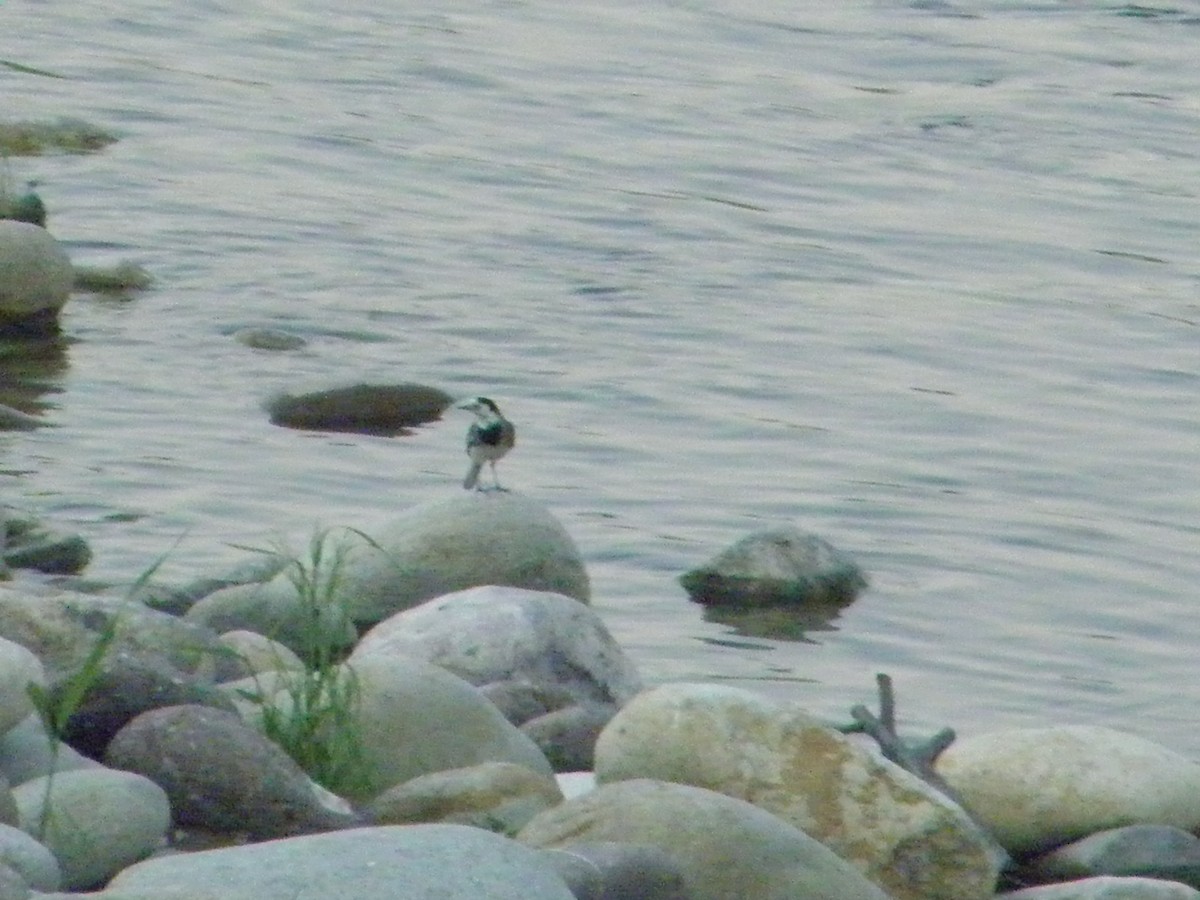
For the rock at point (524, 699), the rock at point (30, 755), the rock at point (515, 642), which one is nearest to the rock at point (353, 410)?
the rock at point (515, 642)

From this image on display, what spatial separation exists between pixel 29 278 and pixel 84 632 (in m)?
6.81

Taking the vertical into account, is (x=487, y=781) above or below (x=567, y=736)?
above

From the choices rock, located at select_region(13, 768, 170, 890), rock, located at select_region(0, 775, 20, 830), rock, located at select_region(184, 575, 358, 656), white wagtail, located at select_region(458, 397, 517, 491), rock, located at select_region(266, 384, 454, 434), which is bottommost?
rock, located at select_region(266, 384, 454, 434)

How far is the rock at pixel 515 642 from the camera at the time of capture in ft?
26.2

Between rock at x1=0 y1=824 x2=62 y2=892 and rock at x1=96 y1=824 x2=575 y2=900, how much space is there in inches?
4.9

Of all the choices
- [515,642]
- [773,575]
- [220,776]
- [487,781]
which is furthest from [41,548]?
[220,776]

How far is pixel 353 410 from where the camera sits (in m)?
12.1

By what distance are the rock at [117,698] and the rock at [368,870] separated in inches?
45.1

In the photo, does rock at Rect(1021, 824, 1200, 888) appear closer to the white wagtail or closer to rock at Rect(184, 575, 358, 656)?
rock at Rect(184, 575, 358, 656)

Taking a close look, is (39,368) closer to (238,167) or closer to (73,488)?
(73,488)

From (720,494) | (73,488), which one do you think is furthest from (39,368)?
(720,494)

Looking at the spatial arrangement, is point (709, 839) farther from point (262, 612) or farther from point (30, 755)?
point (262, 612)

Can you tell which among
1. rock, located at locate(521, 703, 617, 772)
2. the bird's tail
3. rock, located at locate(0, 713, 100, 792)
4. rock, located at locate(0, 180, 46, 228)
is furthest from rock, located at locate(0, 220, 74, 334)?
rock, located at locate(0, 713, 100, 792)

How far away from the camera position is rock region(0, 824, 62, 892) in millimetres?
4887
